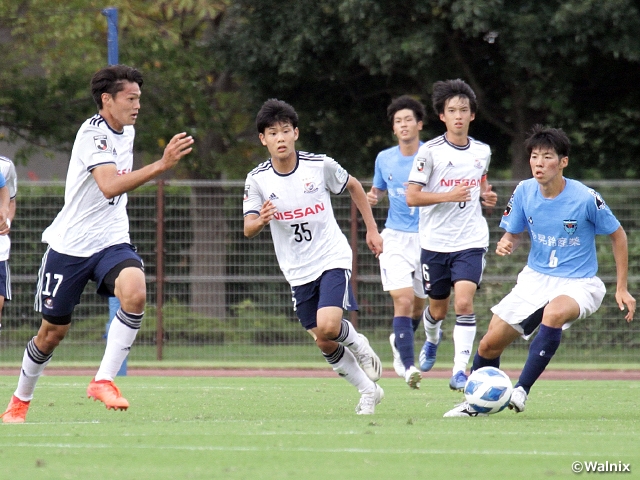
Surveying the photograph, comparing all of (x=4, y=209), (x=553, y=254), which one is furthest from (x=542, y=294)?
(x=4, y=209)

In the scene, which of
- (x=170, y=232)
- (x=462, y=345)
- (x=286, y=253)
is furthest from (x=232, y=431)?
(x=170, y=232)

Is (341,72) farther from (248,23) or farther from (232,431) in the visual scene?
(232,431)

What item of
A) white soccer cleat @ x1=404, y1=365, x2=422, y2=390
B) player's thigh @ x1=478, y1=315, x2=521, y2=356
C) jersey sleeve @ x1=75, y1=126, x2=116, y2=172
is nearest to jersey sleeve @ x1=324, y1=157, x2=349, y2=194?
player's thigh @ x1=478, y1=315, x2=521, y2=356

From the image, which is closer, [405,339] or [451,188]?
[451,188]

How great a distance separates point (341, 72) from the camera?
63.7ft

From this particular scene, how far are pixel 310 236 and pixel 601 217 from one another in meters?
2.04

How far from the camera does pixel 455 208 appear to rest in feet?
35.3

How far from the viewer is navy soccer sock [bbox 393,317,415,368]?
11.3 metres

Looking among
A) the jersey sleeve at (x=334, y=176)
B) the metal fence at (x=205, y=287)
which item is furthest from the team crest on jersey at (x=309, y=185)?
the metal fence at (x=205, y=287)

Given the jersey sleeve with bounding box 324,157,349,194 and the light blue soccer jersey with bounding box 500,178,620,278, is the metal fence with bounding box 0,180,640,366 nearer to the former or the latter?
the jersey sleeve with bounding box 324,157,349,194

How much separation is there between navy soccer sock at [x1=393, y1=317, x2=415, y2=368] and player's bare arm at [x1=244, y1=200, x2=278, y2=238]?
342cm

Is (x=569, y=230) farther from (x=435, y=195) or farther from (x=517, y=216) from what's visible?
(x=435, y=195)

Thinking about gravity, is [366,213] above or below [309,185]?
below

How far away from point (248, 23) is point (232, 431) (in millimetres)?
13388
